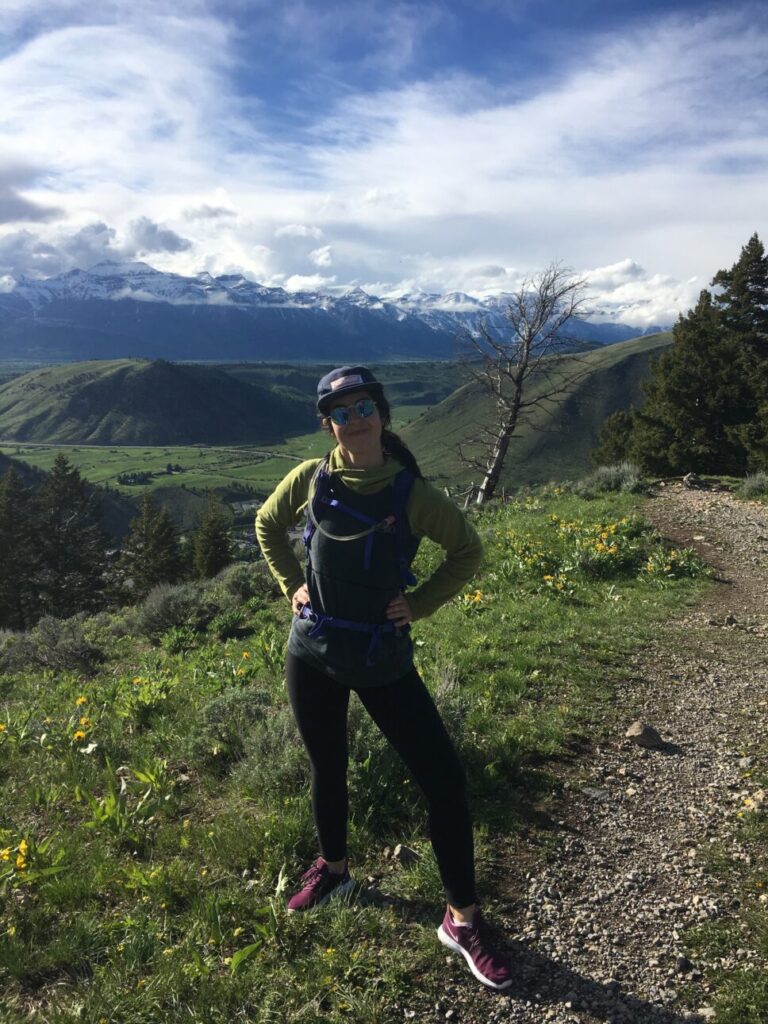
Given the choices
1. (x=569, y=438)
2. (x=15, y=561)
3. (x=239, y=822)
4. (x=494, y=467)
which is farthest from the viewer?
(x=569, y=438)

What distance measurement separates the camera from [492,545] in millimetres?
12141

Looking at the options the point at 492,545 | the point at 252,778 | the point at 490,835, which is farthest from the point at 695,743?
the point at 492,545

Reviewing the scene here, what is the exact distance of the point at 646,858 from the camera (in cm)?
397

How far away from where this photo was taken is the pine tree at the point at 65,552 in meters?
39.3

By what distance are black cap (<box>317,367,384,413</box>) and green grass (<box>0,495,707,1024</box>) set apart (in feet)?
9.17

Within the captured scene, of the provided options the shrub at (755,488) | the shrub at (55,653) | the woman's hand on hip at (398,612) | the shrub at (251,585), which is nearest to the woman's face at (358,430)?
the woman's hand on hip at (398,612)

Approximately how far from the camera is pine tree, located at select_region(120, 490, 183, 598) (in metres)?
44.6

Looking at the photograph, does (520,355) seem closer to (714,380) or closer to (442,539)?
(714,380)

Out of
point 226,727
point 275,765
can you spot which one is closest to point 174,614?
point 226,727

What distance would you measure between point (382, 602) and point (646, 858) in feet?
8.43

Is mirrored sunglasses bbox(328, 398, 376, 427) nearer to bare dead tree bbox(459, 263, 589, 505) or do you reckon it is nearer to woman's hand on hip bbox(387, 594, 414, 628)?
woman's hand on hip bbox(387, 594, 414, 628)

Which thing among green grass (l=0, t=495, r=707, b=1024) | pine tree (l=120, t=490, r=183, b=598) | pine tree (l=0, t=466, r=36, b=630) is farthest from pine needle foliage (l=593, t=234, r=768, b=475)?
pine tree (l=0, t=466, r=36, b=630)

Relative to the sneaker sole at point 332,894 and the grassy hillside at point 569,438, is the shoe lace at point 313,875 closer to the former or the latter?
the sneaker sole at point 332,894

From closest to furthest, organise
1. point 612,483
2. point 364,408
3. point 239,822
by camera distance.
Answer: point 364,408, point 239,822, point 612,483
